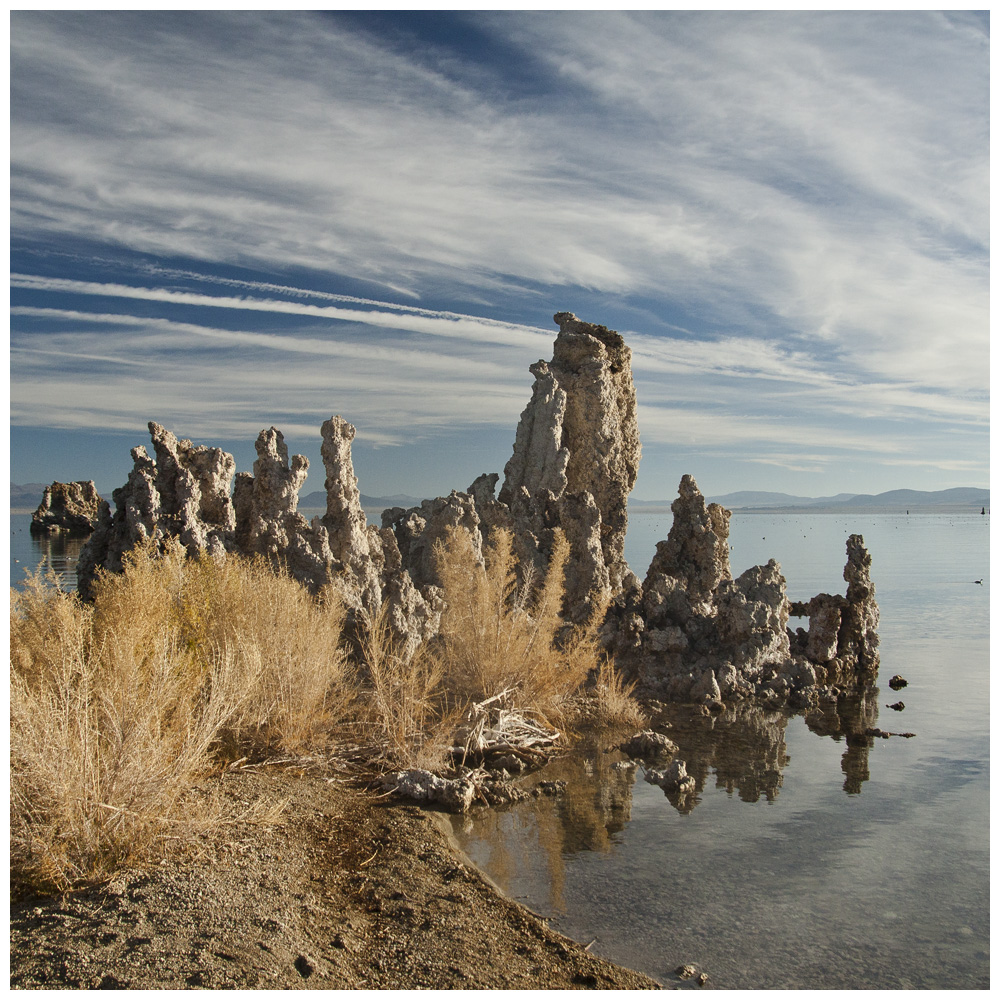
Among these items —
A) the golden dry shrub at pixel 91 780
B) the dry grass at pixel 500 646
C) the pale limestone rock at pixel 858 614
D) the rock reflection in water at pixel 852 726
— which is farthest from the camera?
the pale limestone rock at pixel 858 614

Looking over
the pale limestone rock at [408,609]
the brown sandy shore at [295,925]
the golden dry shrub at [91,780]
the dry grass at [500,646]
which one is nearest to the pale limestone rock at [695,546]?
the dry grass at [500,646]

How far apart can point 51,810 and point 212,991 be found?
5.91 ft

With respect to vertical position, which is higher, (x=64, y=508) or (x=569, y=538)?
(x=569, y=538)

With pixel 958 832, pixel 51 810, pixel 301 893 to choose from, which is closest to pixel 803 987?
pixel 301 893

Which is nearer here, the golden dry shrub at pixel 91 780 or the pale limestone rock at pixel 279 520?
the golden dry shrub at pixel 91 780

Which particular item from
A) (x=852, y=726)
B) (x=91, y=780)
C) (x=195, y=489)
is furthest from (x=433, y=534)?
(x=91, y=780)

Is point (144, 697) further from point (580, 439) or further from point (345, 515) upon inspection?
point (580, 439)

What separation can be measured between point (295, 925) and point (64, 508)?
73241 mm

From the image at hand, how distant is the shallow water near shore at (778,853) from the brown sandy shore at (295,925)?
594mm

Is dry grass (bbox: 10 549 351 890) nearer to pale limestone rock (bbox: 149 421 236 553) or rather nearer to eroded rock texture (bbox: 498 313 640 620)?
pale limestone rock (bbox: 149 421 236 553)

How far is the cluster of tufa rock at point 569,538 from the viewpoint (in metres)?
12.9

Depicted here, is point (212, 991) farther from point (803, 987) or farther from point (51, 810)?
point (803, 987)

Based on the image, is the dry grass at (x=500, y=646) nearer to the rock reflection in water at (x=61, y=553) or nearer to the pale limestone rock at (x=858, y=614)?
the rock reflection in water at (x=61, y=553)

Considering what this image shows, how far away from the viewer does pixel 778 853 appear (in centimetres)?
810
